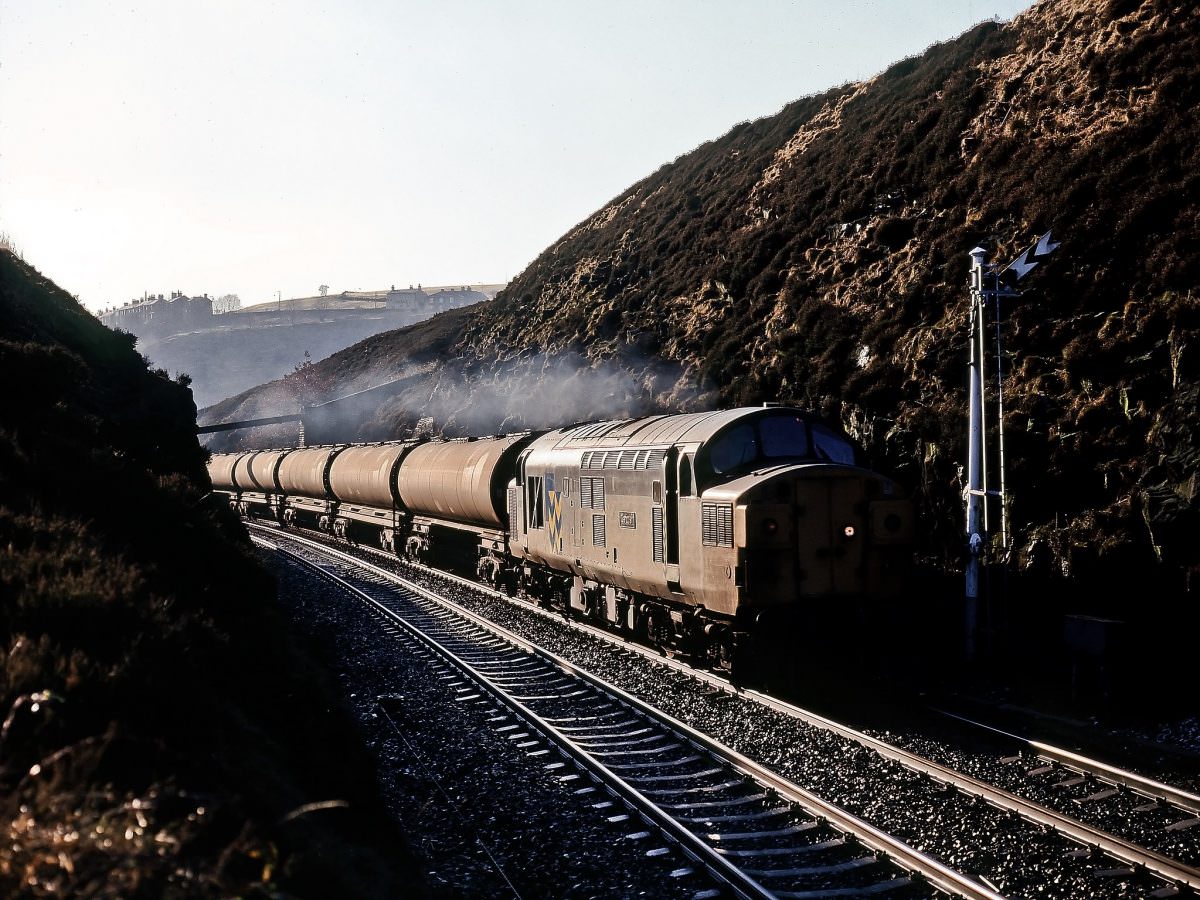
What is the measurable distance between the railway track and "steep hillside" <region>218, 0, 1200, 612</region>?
6341 millimetres

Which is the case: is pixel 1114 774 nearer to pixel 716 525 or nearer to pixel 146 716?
pixel 716 525

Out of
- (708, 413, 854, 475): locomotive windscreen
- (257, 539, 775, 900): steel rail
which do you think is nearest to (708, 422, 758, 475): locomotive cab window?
(708, 413, 854, 475): locomotive windscreen

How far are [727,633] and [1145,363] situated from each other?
10.5 meters

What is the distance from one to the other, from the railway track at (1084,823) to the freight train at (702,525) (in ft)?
5.96

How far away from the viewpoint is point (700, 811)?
9094 mm

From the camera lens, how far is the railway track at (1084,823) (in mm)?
7047

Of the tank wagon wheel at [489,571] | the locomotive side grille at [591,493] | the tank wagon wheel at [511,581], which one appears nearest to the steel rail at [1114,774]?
the locomotive side grille at [591,493]

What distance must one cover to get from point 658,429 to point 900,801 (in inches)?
300

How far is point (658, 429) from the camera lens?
15.6 m

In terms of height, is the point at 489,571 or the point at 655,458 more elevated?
the point at 655,458

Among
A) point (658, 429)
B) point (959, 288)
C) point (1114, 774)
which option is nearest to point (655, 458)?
point (658, 429)

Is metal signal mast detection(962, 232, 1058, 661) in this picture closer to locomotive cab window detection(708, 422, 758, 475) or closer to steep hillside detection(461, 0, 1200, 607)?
steep hillside detection(461, 0, 1200, 607)

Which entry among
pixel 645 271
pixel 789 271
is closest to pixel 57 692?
pixel 789 271

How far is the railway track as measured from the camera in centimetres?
705
